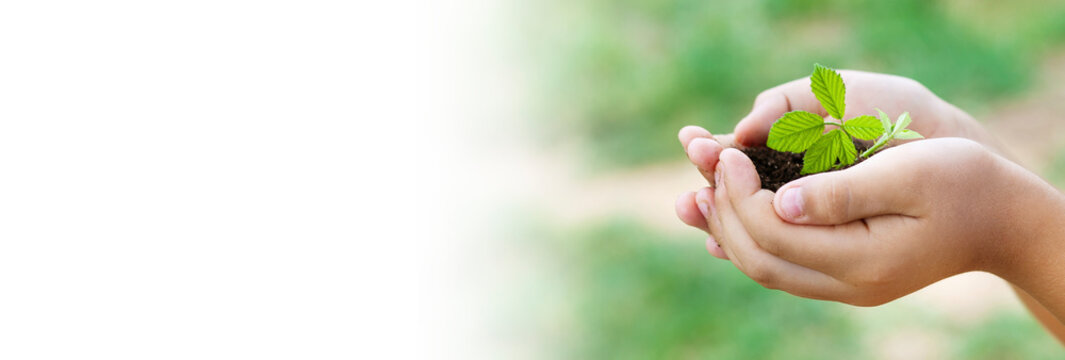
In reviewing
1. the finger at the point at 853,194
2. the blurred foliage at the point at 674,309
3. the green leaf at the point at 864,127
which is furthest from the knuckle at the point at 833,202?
the blurred foliage at the point at 674,309

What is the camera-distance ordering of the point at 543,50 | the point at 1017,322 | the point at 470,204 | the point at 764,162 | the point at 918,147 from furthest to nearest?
the point at 543,50 → the point at 470,204 → the point at 1017,322 → the point at 764,162 → the point at 918,147

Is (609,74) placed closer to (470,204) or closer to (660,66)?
(660,66)

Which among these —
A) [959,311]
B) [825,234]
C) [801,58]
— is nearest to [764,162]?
[825,234]

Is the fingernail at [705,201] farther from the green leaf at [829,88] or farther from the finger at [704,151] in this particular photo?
the green leaf at [829,88]

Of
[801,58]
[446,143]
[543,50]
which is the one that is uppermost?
[543,50]

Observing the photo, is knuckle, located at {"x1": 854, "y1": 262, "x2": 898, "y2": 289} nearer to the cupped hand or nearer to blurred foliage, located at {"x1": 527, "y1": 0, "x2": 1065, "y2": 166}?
the cupped hand

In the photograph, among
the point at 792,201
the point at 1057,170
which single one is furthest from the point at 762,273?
the point at 1057,170

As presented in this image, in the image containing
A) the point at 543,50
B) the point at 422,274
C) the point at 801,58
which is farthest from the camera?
the point at 543,50

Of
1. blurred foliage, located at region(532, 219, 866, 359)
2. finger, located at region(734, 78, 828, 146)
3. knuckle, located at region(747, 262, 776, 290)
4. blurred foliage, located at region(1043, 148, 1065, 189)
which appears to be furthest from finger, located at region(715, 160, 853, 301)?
blurred foliage, located at region(1043, 148, 1065, 189)
